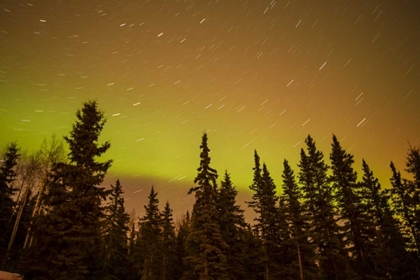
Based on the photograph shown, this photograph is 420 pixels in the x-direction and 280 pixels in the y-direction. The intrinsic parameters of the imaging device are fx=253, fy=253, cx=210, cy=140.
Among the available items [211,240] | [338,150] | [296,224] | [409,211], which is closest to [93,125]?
[211,240]

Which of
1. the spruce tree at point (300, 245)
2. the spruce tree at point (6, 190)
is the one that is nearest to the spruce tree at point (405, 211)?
the spruce tree at point (300, 245)

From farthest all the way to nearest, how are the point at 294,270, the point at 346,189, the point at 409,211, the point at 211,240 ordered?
the point at 409,211
the point at 346,189
the point at 294,270
the point at 211,240

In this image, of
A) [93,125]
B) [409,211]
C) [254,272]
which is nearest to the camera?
[93,125]

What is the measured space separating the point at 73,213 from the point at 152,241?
29.1 meters

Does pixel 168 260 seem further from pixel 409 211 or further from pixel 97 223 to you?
pixel 409 211

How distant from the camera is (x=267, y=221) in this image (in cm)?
3306

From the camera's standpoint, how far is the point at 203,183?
27078 millimetres

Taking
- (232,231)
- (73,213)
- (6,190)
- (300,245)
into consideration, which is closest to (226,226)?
(232,231)

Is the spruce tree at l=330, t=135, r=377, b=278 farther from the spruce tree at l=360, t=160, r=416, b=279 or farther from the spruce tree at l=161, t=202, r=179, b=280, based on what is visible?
the spruce tree at l=161, t=202, r=179, b=280

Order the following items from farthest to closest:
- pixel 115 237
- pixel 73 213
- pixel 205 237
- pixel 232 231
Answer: pixel 115 237, pixel 232 231, pixel 205 237, pixel 73 213

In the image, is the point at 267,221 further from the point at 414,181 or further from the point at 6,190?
the point at 6,190

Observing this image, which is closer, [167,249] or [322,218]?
[322,218]

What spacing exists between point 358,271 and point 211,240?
656 inches

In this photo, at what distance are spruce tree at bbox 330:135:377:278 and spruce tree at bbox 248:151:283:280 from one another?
25.5 ft
